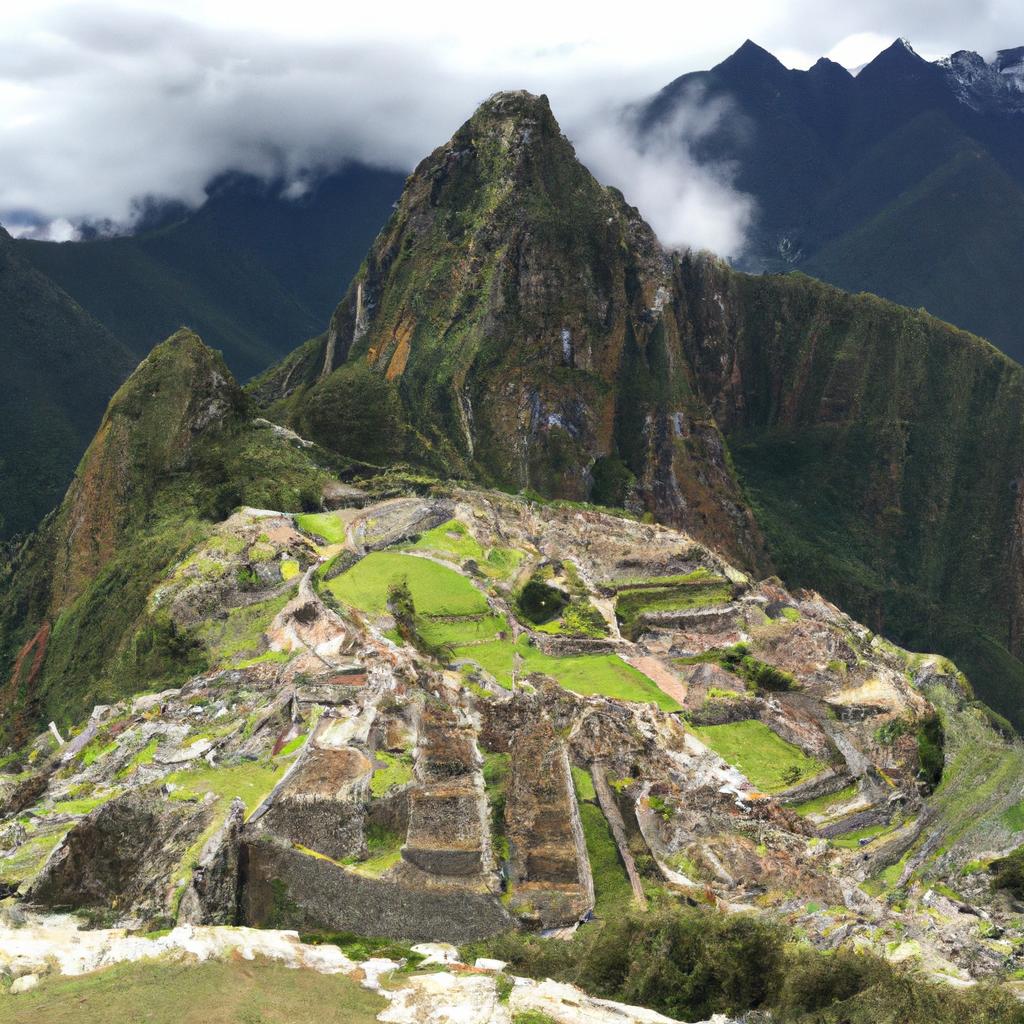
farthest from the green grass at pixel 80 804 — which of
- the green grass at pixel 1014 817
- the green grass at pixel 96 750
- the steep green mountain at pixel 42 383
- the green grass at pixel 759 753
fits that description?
the steep green mountain at pixel 42 383

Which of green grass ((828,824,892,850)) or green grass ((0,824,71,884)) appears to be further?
green grass ((828,824,892,850))

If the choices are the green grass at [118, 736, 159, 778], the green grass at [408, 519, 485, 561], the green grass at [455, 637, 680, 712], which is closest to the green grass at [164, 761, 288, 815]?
the green grass at [118, 736, 159, 778]

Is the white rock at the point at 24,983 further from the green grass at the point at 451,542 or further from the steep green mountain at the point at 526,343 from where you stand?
the steep green mountain at the point at 526,343

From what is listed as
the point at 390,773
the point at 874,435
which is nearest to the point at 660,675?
the point at 390,773

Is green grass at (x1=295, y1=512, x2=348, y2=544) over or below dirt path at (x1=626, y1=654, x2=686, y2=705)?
over

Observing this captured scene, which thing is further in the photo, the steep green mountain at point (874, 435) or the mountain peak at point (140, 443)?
the steep green mountain at point (874, 435)

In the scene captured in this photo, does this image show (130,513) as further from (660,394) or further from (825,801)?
(660,394)

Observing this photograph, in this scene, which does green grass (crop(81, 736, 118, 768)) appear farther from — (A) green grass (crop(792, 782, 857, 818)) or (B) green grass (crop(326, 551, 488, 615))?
(A) green grass (crop(792, 782, 857, 818))
